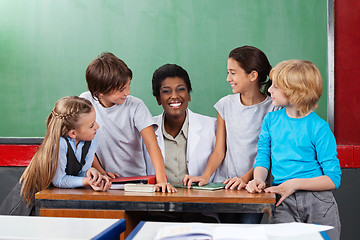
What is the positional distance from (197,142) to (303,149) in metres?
0.75

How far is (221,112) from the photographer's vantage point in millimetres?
2537

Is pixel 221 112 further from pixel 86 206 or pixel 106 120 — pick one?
pixel 86 206

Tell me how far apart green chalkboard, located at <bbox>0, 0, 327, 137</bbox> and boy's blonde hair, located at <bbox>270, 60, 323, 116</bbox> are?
0.86 metres

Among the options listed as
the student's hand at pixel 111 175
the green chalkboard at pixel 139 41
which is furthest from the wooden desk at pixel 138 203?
the green chalkboard at pixel 139 41

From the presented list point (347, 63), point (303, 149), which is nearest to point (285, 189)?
point (303, 149)

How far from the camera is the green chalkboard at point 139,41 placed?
2.96 metres

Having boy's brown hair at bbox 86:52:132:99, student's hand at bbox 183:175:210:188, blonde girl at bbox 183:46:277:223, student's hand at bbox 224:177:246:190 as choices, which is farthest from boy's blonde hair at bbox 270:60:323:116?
boy's brown hair at bbox 86:52:132:99

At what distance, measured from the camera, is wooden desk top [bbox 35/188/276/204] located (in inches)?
73.4

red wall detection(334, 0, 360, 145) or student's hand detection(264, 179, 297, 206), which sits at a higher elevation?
red wall detection(334, 0, 360, 145)

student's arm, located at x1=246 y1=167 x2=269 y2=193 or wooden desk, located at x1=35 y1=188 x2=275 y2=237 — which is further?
student's arm, located at x1=246 y1=167 x2=269 y2=193

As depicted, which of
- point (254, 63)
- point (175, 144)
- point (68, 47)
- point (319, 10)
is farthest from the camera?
point (68, 47)

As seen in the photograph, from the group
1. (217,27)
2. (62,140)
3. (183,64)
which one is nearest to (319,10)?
(217,27)

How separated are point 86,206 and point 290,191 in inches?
37.1

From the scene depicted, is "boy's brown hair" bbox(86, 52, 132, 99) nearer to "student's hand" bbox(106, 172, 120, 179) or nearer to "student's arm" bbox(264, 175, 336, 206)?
"student's hand" bbox(106, 172, 120, 179)
